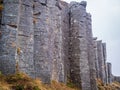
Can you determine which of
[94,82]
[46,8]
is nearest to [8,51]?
[46,8]

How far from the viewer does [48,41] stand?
87.6ft

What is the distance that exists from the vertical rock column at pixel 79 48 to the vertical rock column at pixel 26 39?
10372 mm

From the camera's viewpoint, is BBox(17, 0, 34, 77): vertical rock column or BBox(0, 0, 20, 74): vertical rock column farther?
BBox(17, 0, 34, 77): vertical rock column

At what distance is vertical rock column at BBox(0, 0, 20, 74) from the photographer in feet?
71.3

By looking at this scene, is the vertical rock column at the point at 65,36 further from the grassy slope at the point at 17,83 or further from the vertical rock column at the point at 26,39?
the grassy slope at the point at 17,83

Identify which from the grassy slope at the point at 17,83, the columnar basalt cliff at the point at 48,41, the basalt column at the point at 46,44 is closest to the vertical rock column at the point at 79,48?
the columnar basalt cliff at the point at 48,41

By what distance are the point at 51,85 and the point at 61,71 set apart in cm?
474

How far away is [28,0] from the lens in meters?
24.6

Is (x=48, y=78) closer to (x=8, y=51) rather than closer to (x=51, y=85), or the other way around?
(x=51, y=85)

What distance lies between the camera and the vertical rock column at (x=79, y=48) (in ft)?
110

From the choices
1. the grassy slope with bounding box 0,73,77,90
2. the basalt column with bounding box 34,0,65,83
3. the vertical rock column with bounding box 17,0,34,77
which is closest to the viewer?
the grassy slope with bounding box 0,73,77,90

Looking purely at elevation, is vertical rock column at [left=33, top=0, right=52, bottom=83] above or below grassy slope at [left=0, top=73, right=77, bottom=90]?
above

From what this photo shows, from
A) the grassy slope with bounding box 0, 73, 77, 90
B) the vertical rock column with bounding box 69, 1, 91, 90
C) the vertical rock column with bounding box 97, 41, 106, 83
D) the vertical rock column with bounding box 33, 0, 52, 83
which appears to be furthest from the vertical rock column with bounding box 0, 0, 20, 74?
the vertical rock column with bounding box 97, 41, 106, 83

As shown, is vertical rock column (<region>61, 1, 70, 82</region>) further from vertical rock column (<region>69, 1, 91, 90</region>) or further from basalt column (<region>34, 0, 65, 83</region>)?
basalt column (<region>34, 0, 65, 83</region>)
